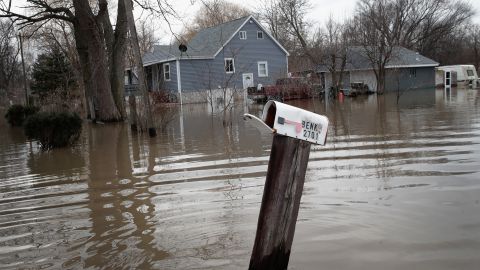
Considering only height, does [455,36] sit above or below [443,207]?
above

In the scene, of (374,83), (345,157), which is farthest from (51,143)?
(374,83)

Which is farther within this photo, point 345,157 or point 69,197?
point 345,157

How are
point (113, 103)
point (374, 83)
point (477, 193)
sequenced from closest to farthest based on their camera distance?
point (477, 193), point (113, 103), point (374, 83)

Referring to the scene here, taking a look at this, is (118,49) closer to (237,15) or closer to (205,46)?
(205,46)

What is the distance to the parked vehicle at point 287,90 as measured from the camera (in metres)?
37.4

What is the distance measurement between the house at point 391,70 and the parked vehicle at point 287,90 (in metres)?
6.15

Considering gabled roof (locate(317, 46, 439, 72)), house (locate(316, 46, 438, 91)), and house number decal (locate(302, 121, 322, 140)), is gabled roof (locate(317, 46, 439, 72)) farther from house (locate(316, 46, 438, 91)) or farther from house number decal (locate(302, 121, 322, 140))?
house number decal (locate(302, 121, 322, 140))

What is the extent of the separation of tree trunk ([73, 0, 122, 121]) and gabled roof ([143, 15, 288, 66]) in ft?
49.7

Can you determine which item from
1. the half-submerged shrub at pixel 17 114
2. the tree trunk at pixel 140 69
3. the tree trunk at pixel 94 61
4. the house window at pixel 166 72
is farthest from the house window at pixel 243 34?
the tree trunk at pixel 140 69

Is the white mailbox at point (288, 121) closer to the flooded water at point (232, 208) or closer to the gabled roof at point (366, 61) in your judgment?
the flooded water at point (232, 208)

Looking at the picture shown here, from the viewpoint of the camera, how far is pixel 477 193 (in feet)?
→ 21.5

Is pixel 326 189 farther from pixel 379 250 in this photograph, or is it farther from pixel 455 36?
pixel 455 36

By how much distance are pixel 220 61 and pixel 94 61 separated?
19480 mm

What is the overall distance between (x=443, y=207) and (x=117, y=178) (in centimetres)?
557
